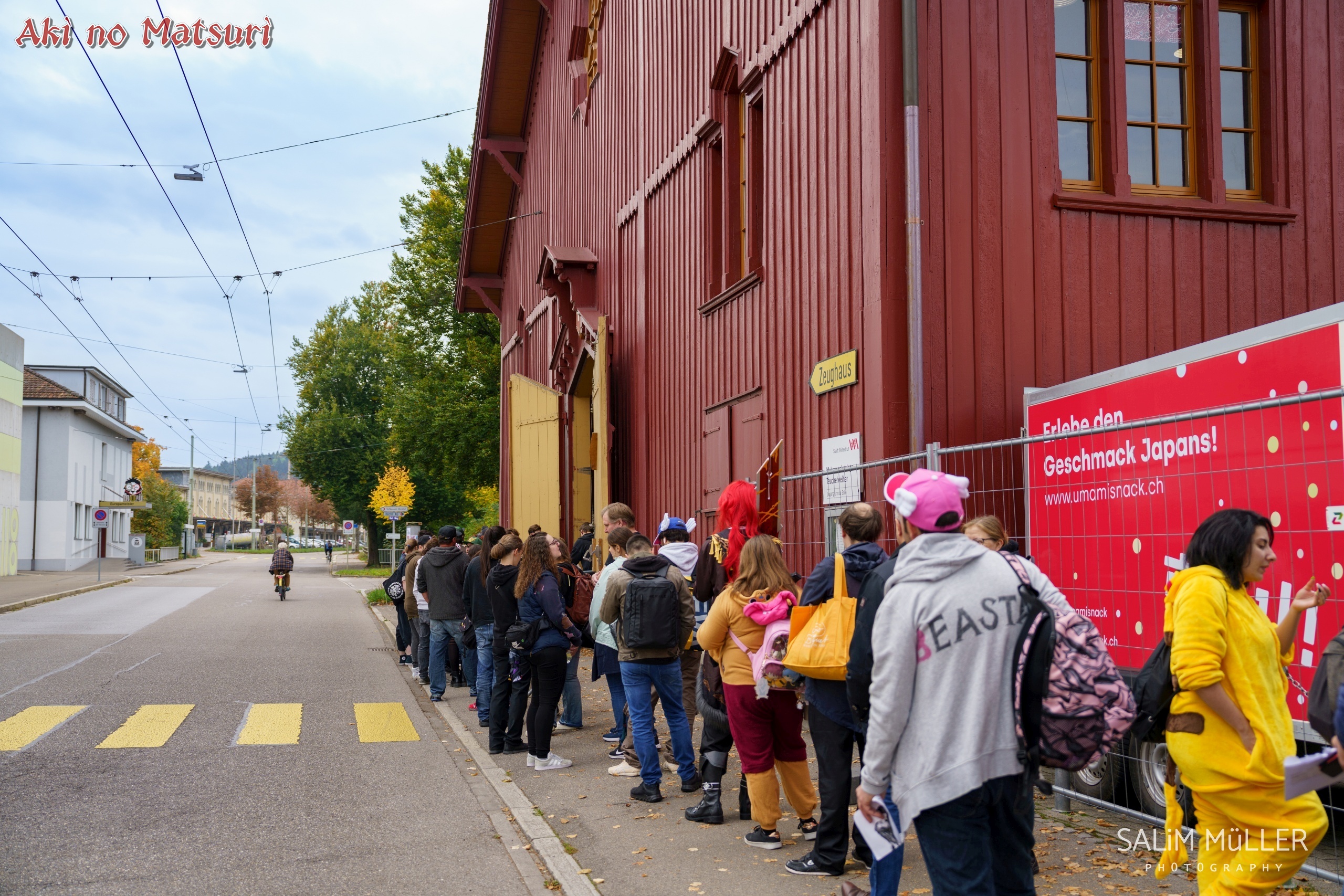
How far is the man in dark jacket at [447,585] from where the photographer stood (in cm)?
1145

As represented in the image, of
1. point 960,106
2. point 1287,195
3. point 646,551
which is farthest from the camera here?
point 1287,195

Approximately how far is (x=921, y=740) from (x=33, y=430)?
2156 inches

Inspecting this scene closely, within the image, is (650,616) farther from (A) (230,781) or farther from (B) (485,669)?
(B) (485,669)

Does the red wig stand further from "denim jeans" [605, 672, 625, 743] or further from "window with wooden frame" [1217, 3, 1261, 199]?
"window with wooden frame" [1217, 3, 1261, 199]

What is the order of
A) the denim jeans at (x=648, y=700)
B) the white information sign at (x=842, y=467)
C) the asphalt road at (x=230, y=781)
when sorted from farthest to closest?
the white information sign at (x=842, y=467), the denim jeans at (x=648, y=700), the asphalt road at (x=230, y=781)

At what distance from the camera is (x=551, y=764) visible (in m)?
8.52

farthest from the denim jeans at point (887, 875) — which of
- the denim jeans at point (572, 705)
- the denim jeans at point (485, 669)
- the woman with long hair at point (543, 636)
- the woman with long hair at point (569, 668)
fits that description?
the denim jeans at point (572, 705)

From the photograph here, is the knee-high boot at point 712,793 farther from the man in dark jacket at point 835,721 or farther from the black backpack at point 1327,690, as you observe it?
the black backpack at point 1327,690

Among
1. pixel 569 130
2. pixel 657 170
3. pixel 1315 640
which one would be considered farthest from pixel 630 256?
pixel 1315 640

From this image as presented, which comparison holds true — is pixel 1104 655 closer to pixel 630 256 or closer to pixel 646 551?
pixel 646 551

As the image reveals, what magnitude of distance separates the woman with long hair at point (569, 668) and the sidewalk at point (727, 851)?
1948 mm

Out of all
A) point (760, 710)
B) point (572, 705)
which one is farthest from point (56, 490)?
point (760, 710)

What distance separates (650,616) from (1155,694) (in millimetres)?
3766

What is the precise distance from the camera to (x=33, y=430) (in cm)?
4959
